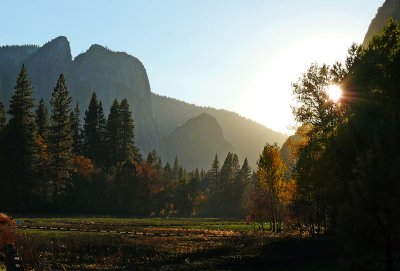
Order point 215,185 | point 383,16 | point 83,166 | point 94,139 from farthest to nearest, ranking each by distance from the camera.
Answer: point 383,16 < point 215,185 < point 94,139 < point 83,166

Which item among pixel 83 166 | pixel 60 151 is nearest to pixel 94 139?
pixel 83 166

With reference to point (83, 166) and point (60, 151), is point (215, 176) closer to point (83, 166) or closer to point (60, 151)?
point (83, 166)

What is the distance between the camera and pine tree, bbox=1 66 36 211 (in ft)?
226

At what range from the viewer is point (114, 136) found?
9812 centimetres

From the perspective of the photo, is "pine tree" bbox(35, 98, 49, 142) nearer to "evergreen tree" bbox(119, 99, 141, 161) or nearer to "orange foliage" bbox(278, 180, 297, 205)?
"evergreen tree" bbox(119, 99, 141, 161)

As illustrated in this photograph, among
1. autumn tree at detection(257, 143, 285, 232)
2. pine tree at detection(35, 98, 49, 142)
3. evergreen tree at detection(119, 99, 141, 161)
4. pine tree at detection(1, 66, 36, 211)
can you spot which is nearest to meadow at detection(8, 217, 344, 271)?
autumn tree at detection(257, 143, 285, 232)

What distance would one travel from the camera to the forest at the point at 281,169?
1400cm

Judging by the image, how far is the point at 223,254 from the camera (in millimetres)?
32281

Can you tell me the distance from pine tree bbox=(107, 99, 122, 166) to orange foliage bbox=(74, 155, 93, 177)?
10.7 meters

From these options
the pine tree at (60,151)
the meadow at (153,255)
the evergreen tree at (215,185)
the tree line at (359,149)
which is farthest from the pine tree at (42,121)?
the evergreen tree at (215,185)

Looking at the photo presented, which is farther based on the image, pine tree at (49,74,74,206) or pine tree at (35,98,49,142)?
pine tree at (35,98,49,142)

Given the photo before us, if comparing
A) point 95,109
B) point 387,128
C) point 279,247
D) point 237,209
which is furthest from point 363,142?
point 237,209

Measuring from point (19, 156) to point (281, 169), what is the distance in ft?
137

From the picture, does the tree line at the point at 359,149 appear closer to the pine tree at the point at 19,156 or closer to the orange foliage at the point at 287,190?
the orange foliage at the point at 287,190
